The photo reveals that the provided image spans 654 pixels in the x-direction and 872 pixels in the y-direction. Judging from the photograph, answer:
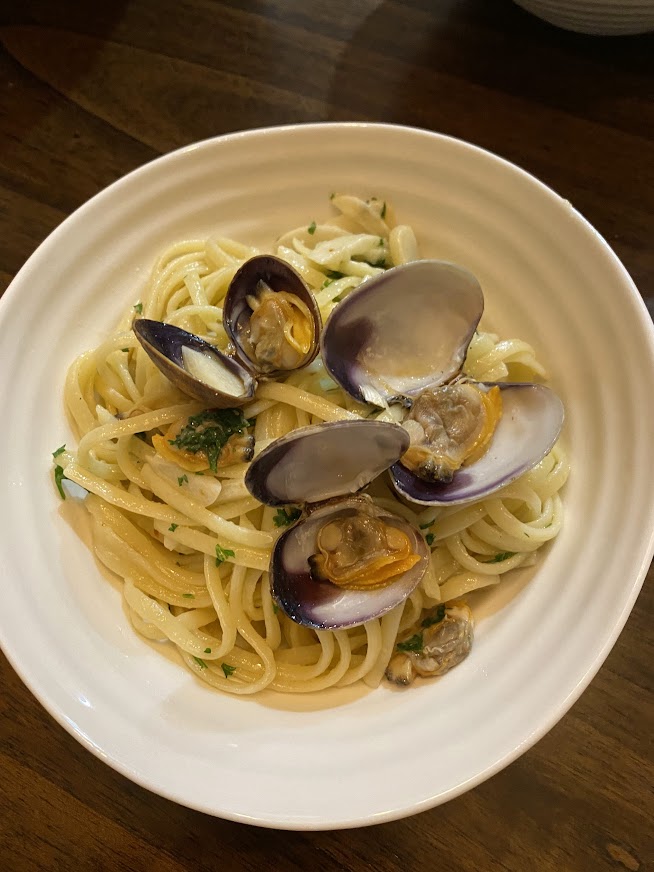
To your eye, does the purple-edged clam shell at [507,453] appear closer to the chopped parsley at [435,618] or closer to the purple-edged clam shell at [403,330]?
the purple-edged clam shell at [403,330]

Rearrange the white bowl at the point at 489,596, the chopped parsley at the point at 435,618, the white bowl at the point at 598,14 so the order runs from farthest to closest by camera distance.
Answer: the white bowl at the point at 598,14 < the chopped parsley at the point at 435,618 < the white bowl at the point at 489,596

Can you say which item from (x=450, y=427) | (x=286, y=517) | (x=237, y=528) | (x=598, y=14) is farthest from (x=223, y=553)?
(x=598, y=14)

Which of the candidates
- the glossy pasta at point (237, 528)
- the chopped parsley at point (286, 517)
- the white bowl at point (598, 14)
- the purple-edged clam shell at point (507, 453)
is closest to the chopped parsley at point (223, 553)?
the glossy pasta at point (237, 528)

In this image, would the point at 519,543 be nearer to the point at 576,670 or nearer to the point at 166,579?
the point at 576,670

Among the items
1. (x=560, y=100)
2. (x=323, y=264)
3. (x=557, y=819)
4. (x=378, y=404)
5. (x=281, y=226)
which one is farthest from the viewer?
(x=560, y=100)

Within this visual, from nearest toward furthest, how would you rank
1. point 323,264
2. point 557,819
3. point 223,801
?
1. point 223,801
2. point 557,819
3. point 323,264

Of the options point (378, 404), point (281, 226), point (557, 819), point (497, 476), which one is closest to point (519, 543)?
point (497, 476)

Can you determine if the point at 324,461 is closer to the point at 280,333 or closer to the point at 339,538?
the point at 339,538
